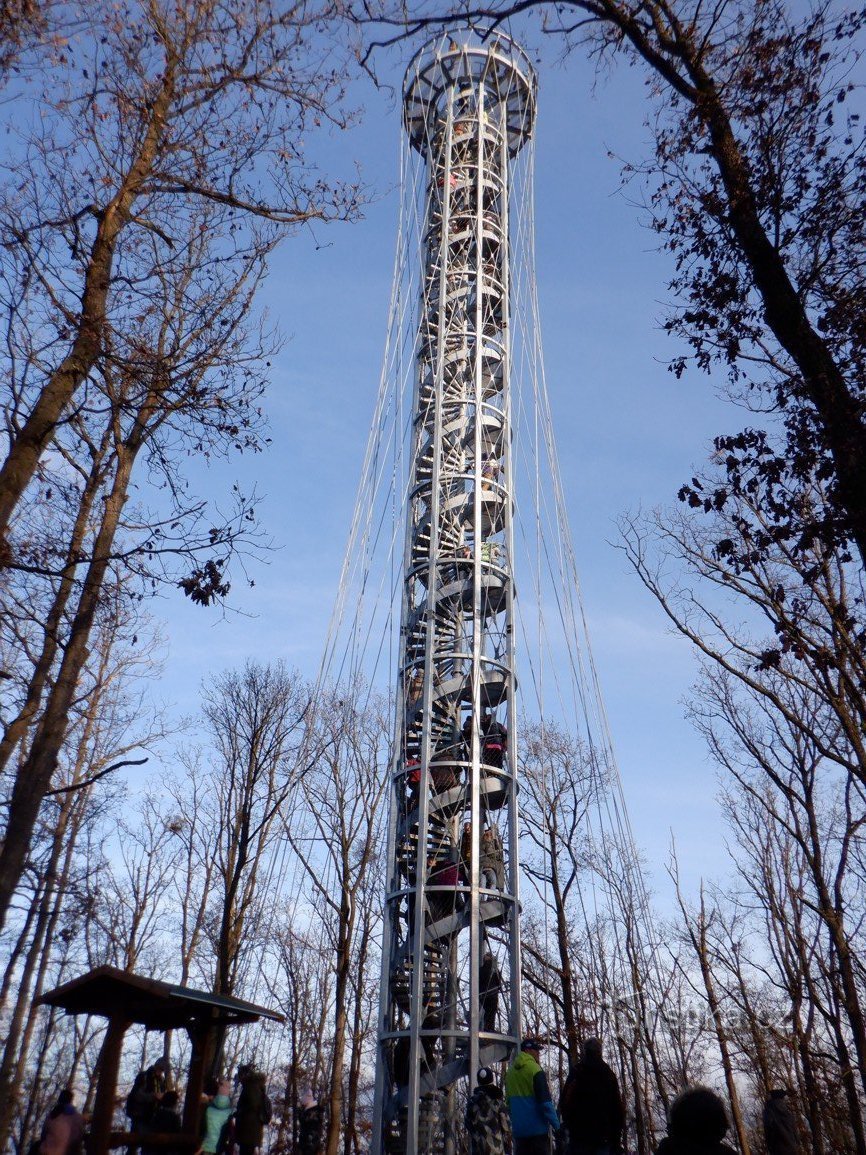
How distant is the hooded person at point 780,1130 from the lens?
8.94 m

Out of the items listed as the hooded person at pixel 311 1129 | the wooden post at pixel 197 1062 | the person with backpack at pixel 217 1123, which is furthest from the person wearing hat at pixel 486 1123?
the hooded person at pixel 311 1129

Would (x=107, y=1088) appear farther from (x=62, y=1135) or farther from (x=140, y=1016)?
(x=140, y=1016)

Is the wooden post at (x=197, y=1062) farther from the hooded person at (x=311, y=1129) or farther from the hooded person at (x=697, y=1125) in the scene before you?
the hooded person at (x=697, y=1125)

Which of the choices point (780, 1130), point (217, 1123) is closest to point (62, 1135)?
point (217, 1123)

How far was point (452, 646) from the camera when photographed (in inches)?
665

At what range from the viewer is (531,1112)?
791cm

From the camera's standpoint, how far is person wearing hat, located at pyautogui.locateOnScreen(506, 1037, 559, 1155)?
7.88m

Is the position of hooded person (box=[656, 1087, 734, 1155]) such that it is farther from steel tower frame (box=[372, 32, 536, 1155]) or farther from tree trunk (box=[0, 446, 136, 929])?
steel tower frame (box=[372, 32, 536, 1155])

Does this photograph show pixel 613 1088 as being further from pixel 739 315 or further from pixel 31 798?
pixel 739 315

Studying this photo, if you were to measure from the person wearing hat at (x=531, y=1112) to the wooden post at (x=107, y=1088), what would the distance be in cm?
327

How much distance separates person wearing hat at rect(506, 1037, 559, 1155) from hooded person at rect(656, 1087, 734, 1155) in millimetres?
4733

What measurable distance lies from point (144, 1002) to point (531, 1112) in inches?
131

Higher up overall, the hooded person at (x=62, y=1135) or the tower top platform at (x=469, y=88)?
the tower top platform at (x=469, y=88)

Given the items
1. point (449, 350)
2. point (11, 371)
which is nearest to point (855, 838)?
point (449, 350)
